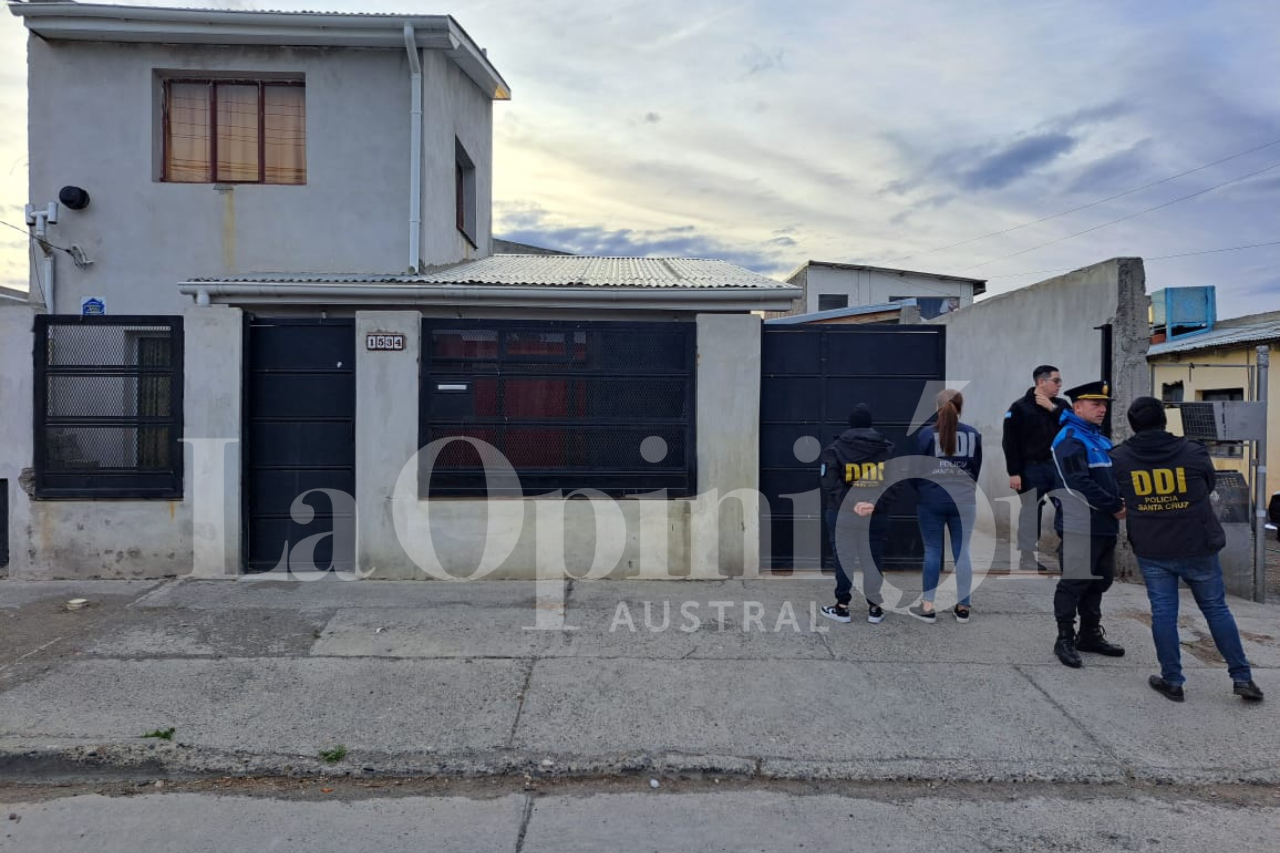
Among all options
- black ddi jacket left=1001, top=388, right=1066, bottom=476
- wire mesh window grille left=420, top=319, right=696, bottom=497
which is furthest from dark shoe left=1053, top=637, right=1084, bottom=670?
wire mesh window grille left=420, top=319, right=696, bottom=497

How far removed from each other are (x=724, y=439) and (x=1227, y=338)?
36.8 feet

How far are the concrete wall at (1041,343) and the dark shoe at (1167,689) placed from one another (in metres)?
2.76

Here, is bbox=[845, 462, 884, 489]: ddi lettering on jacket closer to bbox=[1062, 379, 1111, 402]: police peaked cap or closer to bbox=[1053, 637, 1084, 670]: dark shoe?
bbox=[1062, 379, 1111, 402]: police peaked cap

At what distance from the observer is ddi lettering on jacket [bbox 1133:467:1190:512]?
3.99 metres

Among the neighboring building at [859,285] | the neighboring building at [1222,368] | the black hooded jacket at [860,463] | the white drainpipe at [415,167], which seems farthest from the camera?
the neighboring building at [859,285]

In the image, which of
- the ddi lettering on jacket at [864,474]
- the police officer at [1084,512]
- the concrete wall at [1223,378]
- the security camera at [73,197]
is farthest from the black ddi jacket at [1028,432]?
the security camera at [73,197]

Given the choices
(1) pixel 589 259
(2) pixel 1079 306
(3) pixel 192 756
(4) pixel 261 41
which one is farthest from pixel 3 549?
(2) pixel 1079 306

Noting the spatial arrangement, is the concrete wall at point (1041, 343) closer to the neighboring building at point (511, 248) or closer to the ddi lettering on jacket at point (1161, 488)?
the ddi lettering on jacket at point (1161, 488)

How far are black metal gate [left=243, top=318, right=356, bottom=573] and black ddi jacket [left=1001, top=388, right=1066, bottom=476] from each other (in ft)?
18.5

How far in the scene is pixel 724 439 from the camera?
254 inches

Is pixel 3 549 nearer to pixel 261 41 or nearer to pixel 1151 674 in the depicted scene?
pixel 261 41

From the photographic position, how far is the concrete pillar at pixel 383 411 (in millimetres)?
6305

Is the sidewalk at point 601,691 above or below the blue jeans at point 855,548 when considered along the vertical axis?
below

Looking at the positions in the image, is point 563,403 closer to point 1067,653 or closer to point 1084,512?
point 1084,512
